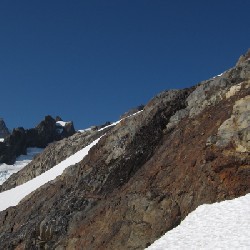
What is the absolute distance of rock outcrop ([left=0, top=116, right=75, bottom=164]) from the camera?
155 meters

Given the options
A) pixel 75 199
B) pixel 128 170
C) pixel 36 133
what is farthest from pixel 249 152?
pixel 36 133

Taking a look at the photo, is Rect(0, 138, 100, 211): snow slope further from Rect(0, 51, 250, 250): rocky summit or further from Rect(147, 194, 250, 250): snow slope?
Rect(147, 194, 250, 250): snow slope

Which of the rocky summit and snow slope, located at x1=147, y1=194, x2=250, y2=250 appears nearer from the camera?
snow slope, located at x1=147, y1=194, x2=250, y2=250

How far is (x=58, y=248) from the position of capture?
94.0ft

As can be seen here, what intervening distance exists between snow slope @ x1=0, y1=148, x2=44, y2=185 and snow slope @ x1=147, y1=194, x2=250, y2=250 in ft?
361

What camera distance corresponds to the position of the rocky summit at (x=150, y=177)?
976 inches

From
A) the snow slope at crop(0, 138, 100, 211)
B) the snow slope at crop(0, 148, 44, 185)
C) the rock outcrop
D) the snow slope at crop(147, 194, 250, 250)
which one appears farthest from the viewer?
the rock outcrop

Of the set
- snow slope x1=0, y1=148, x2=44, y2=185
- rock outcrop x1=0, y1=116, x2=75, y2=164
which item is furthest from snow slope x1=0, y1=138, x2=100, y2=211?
rock outcrop x1=0, y1=116, x2=75, y2=164

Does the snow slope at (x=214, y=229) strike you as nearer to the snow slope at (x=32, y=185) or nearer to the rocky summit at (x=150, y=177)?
the rocky summit at (x=150, y=177)

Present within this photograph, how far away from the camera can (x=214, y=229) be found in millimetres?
20812

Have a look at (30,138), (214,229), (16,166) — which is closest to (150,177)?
(214,229)

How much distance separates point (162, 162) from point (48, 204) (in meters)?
11.9

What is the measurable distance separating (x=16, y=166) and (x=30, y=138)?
24.6 metres

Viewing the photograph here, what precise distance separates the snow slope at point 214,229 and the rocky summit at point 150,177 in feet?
3.49
